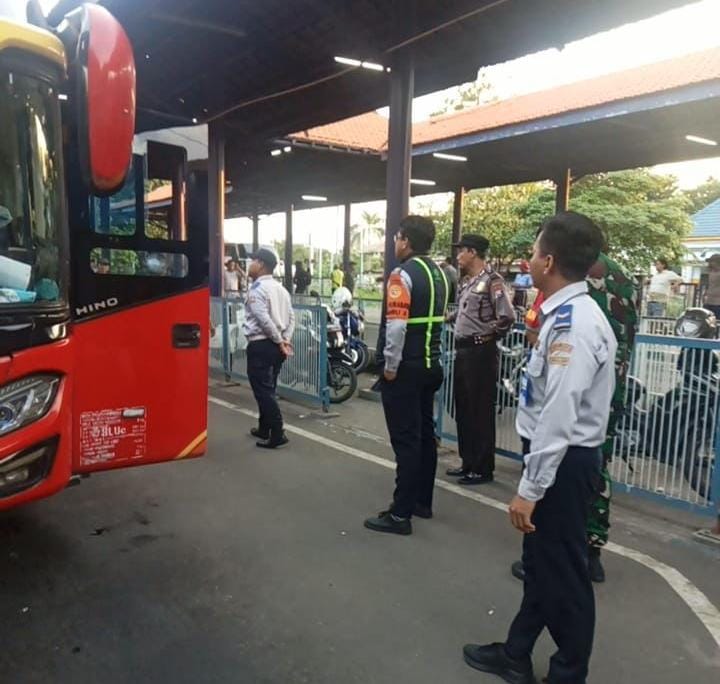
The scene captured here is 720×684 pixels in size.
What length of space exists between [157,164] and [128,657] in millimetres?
2440

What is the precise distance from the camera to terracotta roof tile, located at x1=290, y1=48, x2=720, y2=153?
988 cm

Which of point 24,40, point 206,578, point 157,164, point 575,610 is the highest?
point 24,40

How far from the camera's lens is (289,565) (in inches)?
142

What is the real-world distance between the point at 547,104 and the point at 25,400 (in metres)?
11.8

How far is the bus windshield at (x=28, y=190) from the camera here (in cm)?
262

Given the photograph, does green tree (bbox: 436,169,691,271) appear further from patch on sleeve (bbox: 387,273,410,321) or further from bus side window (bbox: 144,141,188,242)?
bus side window (bbox: 144,141,188,242)

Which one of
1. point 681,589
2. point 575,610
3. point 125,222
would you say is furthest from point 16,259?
point 681,589

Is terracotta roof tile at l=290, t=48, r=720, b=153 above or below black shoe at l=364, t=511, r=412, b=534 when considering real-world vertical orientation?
above

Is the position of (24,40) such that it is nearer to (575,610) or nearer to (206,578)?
(206,578)

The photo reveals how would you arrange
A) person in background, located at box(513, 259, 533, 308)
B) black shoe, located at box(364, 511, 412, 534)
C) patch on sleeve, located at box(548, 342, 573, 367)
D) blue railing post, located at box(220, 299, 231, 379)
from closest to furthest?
patch on sleeve, located at box(548, 342, 573, 367), black shoe, located at box(364, 511, 412, 534), blue railing post, located at box(220, 299, 231, 379), person in background, located at box(513, 259, 533, 308)

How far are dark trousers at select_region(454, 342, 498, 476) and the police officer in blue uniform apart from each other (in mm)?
2482

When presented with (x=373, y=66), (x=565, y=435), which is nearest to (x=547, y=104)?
(x=373, y=66)

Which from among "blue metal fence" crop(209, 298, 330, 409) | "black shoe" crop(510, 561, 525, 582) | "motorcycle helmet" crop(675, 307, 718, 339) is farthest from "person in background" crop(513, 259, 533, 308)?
"black shoe" crop(510, 561, 525, 582)

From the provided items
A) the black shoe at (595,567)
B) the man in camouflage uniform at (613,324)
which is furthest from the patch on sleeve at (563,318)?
the black shoe at (595,567)
